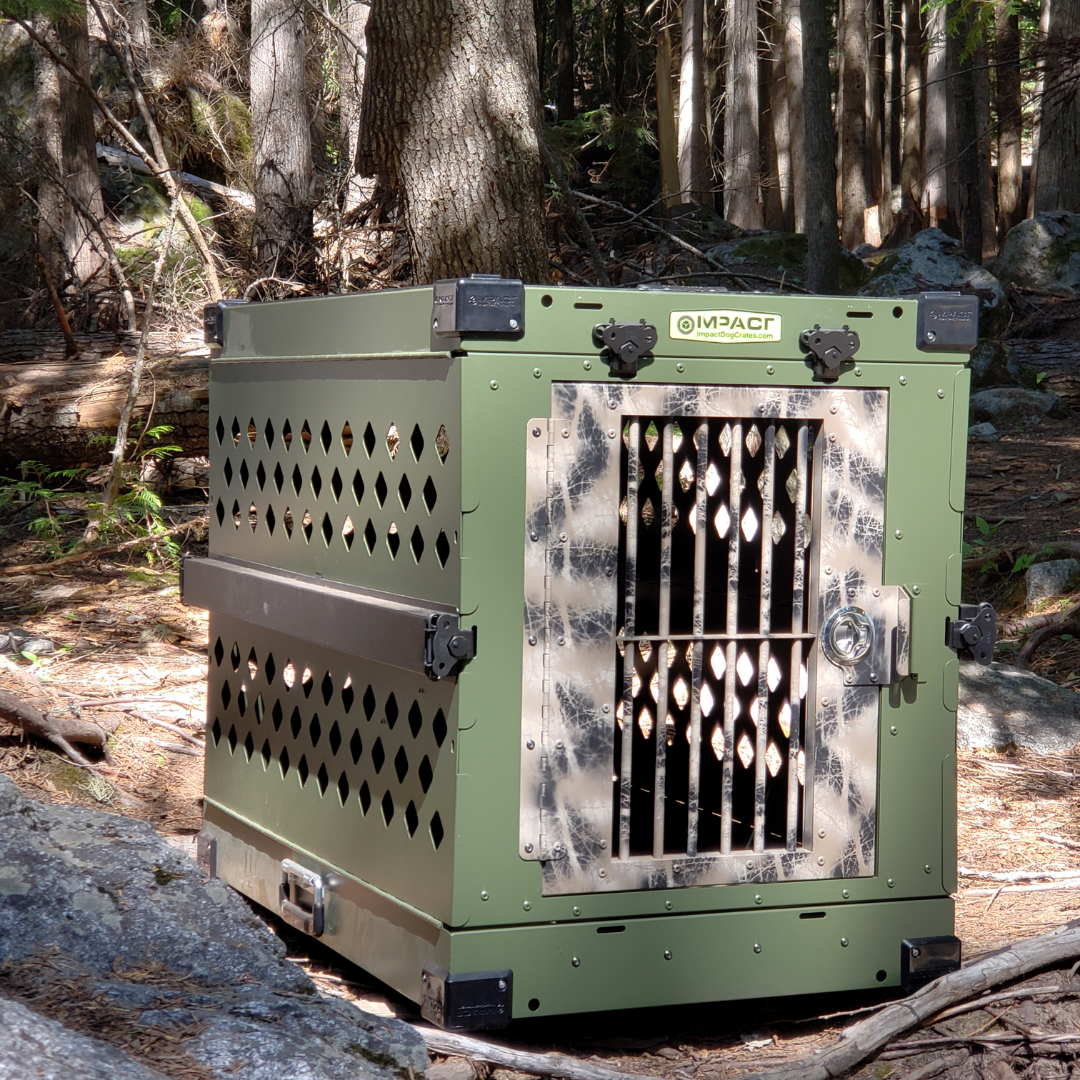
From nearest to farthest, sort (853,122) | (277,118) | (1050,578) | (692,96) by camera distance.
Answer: (1050,578) → (277,118) → (853,122) → (692,96)

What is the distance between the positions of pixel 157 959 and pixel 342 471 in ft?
3.85

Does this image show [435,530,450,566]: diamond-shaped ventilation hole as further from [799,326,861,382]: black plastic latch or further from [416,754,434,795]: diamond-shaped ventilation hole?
[799,326,861,382]: black plastic latch

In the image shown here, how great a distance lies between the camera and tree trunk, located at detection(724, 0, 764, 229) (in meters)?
22.4

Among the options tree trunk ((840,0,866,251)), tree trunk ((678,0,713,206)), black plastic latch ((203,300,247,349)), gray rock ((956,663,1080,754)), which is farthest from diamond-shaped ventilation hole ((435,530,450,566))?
tree trunk ((678,0,713,206))

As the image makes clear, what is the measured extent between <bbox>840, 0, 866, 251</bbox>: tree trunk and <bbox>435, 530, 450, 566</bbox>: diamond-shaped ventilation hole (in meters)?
20.0

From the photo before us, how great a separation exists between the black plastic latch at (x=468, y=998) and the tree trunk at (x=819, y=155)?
7.83 metres

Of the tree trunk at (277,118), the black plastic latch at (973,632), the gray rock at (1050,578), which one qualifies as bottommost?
the gray rock at (1050,578)

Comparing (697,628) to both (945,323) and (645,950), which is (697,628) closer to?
(645,950)

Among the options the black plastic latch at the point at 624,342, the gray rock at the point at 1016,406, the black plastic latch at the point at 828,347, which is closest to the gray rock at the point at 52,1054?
the black plastic latch at the point at 624,342

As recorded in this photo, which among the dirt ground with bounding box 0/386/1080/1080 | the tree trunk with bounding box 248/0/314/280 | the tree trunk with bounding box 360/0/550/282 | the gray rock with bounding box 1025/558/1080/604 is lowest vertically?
the dirt ground with bounding box 0/386/1080/1080

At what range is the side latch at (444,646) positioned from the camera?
247cm

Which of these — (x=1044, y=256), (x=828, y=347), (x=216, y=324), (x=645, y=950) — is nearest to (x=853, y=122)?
(x=1044, y=256)

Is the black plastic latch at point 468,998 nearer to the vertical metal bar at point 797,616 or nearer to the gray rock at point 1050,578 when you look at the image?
the vertical metal bar at point 797,616

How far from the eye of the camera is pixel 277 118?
1183cm
